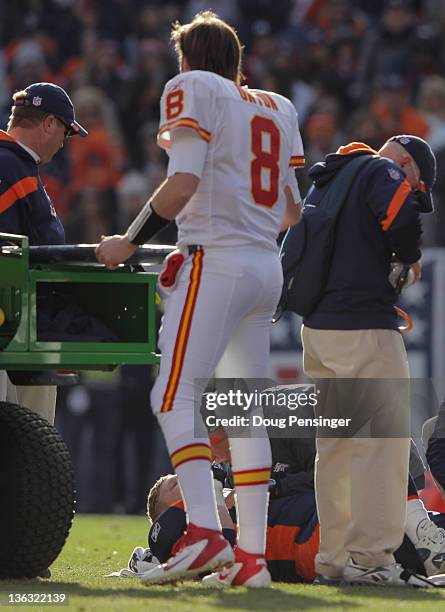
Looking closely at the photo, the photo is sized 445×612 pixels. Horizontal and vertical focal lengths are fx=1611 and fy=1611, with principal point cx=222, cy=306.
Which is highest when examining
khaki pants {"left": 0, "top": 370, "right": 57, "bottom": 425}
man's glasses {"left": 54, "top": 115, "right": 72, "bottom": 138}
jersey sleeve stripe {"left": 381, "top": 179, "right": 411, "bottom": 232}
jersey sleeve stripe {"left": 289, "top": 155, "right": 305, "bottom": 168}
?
man's glasses {"left": 54, "top": 115, "right": 72, "bottom": 138}

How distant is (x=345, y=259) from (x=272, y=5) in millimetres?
11633

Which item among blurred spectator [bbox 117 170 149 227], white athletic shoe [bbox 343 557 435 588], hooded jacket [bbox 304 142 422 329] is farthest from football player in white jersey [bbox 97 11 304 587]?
blurred spectator [bbox 117 170 149 227]

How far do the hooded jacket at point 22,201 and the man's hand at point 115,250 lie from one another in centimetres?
107

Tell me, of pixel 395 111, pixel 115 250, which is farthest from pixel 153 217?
pixel 395 111

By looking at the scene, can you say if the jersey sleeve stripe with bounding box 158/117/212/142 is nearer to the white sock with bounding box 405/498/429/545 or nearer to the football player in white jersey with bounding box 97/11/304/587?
the football player in white jersey with bounding box 97/11/304/587

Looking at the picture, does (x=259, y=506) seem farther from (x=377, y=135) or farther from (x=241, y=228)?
(x=377, y=135)

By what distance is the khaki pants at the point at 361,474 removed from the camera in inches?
255

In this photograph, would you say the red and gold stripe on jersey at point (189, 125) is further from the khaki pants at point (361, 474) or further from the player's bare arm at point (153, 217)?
the khaki pants at point (361, 474)

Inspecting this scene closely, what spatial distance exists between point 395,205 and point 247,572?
1.57 meters

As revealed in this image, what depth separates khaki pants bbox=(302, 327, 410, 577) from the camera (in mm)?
6488

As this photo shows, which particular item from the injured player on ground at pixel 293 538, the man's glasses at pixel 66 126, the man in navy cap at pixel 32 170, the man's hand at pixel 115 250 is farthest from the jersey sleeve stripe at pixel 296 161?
the injured player on ground at pixel 293 538

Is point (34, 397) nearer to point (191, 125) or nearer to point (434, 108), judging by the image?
point (191, 125)

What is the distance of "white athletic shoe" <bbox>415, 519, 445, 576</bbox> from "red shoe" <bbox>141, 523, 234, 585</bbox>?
4.80ft

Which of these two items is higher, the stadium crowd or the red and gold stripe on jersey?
the stadium crowd
